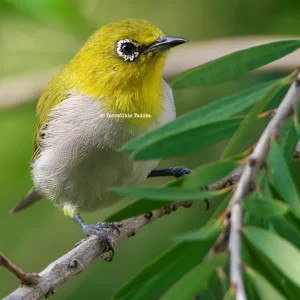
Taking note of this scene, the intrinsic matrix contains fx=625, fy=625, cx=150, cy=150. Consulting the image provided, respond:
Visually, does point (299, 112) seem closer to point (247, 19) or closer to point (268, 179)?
point (268, 179)

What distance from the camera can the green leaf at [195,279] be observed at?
3.90 ft

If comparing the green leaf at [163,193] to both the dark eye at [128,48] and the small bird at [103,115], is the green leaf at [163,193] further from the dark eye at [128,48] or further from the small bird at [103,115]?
the dark eye at [128,48]

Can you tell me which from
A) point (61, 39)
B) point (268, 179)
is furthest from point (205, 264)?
point (61, 39)

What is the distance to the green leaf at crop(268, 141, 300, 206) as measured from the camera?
131cm

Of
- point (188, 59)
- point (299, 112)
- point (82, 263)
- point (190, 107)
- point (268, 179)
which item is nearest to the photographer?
point (268, 179)

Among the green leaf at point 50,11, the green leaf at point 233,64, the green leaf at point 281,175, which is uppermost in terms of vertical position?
the green leaf at point 50,11

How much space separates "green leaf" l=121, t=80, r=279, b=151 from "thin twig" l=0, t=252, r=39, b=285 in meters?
0.64

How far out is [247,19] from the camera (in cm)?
423

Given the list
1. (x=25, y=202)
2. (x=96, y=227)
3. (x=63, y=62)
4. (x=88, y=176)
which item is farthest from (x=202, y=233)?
(x=63, y=62)

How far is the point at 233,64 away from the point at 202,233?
617 mm

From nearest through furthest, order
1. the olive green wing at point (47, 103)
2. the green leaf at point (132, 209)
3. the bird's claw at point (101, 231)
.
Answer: the green leaf at point (132, 209)
the bird's claw at point (101, 231)
the olive green wing at point (47, 103)

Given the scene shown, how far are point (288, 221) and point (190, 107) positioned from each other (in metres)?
3.05

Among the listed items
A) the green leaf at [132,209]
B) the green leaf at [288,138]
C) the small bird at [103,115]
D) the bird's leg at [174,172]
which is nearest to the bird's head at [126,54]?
the small bird at [103,115]

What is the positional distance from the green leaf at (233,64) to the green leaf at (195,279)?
1.99 feet
